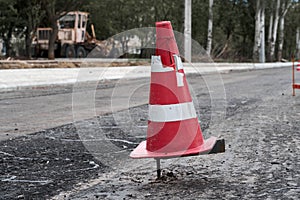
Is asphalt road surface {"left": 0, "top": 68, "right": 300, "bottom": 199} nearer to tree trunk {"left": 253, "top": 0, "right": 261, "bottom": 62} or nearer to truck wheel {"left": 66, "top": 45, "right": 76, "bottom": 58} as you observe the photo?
truck wheel {"left": 66, "top": 45, "right": 76, "bottom": 58}

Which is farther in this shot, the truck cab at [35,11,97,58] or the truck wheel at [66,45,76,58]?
the truck cab at [35,11,97,58]

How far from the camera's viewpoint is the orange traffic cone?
4395 mm

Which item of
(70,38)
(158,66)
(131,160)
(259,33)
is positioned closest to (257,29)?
(259,33)

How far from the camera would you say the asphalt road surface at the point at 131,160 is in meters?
4.12

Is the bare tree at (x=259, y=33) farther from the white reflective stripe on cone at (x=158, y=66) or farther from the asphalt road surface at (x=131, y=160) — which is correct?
the white reflective stripe on cone at (x=158, y=66)

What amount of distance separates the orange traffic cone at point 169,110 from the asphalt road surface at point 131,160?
280mm

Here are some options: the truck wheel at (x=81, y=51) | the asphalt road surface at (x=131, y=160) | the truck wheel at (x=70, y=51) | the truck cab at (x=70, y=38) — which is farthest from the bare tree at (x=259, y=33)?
the asphalt road surface at (x=131, y=160)

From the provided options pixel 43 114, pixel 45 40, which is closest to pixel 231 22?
pixel 45 40

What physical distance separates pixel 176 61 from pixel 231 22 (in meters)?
52.9

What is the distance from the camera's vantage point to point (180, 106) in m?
4.49

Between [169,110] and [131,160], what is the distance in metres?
1.05

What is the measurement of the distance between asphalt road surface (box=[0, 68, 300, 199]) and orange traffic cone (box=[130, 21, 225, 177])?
0.28 m

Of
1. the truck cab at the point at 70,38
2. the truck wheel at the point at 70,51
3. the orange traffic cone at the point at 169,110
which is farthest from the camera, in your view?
the truck cab at the point at 70,38

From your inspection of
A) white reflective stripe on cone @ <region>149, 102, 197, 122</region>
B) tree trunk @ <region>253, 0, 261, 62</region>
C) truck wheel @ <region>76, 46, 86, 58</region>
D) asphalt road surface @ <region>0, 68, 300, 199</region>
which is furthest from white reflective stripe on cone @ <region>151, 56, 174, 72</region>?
tree trunk @ <region>253, 0, 261, 62</region>
